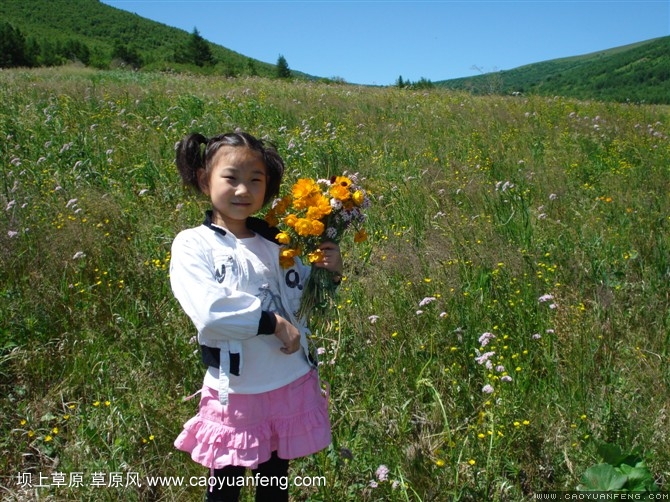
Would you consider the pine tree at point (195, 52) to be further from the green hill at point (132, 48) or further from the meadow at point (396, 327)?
the meadow at point (396, 327)

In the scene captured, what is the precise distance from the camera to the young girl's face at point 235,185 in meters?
1.85

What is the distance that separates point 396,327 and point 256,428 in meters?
1.31

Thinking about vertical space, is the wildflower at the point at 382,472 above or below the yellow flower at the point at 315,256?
below

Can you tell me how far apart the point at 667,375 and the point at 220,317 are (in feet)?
6.91

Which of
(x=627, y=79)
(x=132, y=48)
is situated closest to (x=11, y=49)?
(x=132, y=48)

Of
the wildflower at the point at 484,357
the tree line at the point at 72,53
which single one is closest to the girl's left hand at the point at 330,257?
the wildflower at the point at 484,357

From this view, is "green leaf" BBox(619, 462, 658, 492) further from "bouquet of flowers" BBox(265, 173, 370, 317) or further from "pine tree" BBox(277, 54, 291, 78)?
"pine tree" BBox(277, 54, 291, 78)

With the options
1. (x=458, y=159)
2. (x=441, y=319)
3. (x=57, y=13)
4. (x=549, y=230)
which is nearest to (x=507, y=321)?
(x=441, y=319)

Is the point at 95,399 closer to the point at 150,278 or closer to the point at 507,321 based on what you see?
the point at 150,278

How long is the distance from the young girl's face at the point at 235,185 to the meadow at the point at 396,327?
482mm

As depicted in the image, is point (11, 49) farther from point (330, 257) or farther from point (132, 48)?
point (330, 257)

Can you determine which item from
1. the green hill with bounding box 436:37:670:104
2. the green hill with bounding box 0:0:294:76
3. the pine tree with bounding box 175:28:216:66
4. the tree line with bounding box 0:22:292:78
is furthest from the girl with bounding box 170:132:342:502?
the green hill with bounding box 0:0:294:76

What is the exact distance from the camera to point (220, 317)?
5.33ft

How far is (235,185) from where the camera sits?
1867mm
